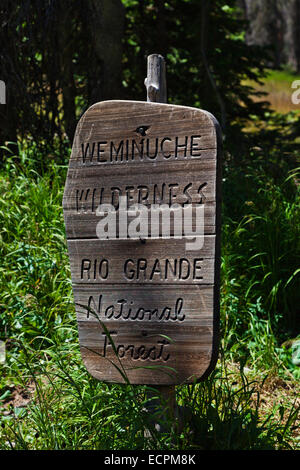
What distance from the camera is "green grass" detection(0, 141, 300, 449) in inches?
106

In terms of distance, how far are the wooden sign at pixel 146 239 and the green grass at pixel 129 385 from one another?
24 centimetres

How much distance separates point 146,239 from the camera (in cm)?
269

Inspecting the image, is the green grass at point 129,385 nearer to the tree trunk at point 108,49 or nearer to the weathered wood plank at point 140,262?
the weathered wood plank at point 140,262

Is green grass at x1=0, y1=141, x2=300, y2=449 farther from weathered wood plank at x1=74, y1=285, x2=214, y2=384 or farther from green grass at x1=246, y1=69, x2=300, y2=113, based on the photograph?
green grass at x1=246, y1=69, x2=300, y2=113

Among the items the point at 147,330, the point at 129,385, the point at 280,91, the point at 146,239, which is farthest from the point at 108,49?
the point at 280,91

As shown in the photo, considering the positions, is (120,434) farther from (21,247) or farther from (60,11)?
(60,11)

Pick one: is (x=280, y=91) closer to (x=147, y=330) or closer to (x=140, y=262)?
(x=140, y=262)

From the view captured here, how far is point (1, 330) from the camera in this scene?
13.3 ft

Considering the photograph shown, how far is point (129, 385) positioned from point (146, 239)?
0.68 m

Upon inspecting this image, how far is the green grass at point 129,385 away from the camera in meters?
2.71

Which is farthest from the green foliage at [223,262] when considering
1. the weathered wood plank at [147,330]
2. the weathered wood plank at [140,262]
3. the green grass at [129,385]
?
the weathered wood plank at [140,262]

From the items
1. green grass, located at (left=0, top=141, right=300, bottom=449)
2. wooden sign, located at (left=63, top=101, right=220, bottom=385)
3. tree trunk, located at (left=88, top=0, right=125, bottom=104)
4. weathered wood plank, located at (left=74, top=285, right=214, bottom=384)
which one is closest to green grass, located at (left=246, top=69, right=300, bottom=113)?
tree trunk, located at (left=88, top=0, right=125, bottom=104)

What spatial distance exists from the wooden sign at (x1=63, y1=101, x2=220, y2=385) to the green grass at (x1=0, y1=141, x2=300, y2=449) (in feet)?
0.77

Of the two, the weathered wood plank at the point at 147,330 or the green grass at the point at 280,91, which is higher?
the green grass at the point at 280,91
